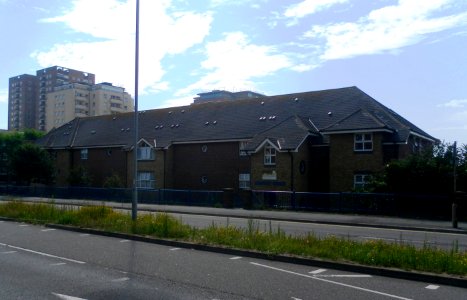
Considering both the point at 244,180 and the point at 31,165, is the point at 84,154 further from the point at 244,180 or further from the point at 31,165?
the point at 244,180

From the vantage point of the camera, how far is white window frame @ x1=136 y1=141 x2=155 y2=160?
49463mm

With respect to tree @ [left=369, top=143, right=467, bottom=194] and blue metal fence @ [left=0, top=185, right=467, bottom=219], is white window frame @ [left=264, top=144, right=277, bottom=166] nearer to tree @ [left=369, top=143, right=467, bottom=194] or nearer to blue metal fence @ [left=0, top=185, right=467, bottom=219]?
blue metal fence @ [left=0, top=185, right=467, bottom=219]

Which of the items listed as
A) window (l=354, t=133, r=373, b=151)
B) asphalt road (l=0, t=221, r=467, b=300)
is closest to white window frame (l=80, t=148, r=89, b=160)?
window (l=354, t=133, r=373, b=151)

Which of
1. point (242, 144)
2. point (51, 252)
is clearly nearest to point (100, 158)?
point (242, 144)

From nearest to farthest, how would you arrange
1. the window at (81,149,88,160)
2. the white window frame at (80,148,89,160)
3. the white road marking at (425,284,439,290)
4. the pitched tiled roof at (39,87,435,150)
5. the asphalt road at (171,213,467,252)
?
the white road marking at (425,284,439,290) < the asphalt road at (171,213,467,252) < the pitched tiled roof at (39,87,435,150) < the white window frame at (80,148,89,160) < the window at (81,149,88,160)

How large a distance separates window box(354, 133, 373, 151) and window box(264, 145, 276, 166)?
608 cm

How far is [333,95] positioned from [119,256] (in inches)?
1362

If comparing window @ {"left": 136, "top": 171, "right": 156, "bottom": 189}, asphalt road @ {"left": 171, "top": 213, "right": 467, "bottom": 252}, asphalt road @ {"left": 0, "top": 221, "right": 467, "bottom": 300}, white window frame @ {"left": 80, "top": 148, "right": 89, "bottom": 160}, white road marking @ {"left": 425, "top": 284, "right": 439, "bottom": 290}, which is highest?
white window frame @ {"left": 80, "top": 148, "right": 89, "bottom": 160}

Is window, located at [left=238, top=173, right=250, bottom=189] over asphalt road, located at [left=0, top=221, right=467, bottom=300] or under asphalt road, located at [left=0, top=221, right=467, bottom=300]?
over

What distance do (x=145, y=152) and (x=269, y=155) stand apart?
677 inches

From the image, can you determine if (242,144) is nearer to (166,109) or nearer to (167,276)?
(166,109)

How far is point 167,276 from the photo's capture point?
Answer: 30.2 ft

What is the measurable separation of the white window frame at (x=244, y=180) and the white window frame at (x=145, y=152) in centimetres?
1041

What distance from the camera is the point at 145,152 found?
50.0 metres
